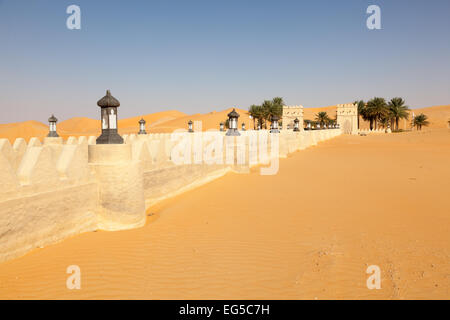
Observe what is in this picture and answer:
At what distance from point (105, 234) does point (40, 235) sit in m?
1.05

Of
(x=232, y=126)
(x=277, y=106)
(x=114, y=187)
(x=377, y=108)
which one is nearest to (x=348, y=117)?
(x=377, y=108)

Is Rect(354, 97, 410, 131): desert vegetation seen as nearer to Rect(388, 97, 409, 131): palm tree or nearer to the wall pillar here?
Rect(388, 97, 409, 131): palm tree

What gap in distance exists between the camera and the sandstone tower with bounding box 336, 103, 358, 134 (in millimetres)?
70625

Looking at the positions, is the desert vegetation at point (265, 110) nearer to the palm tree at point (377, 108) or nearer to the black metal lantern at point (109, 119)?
the palm tree at point (377, 108)

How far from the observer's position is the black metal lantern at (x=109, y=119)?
596 cm

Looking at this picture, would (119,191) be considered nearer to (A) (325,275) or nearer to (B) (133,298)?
(B) (133,298)

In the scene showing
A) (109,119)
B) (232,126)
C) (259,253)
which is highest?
(232,126)

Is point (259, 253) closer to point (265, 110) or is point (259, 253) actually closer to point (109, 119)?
point (109, 119)

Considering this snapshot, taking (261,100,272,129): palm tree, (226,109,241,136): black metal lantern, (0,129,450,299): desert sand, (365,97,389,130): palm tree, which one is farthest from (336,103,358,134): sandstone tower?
(0,129,450,299): desert sand

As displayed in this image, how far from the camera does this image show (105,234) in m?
5.53

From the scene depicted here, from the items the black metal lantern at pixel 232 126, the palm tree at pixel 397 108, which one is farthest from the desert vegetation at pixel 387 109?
the black metal lantern at pixel 232 126

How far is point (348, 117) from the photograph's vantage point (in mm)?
72125

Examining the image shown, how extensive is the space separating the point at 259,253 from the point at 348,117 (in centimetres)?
7320
